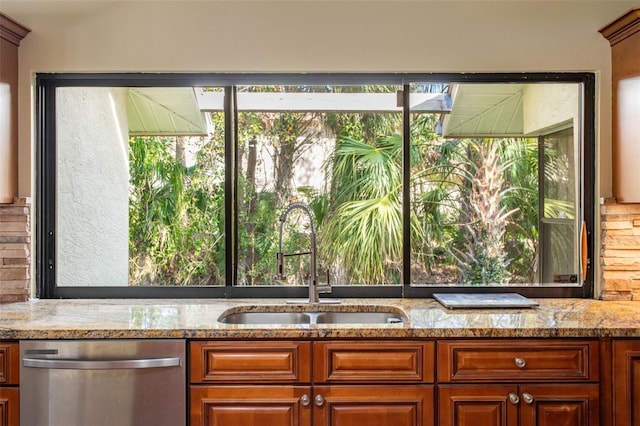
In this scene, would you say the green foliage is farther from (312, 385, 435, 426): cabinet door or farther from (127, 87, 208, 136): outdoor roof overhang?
(312, 385, 435, 426): cabinet door

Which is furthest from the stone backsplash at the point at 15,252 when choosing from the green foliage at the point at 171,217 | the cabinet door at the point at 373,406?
the cabinet door at the point at 373,406

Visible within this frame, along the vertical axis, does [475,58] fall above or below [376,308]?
above

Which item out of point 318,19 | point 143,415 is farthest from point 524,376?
point 318,19

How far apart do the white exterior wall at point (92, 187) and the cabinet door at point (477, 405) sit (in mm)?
1778

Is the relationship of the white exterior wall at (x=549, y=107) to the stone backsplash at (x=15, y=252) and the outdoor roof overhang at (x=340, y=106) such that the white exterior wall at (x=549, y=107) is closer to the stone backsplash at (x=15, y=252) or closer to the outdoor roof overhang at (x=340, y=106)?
the outdoor roof overhang at (x=340, y=106)

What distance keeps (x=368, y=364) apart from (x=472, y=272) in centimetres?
114

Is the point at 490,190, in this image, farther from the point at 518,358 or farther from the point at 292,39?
the point at 292,39

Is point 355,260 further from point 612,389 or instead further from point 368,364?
point 612,389

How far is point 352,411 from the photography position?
1.74 meters

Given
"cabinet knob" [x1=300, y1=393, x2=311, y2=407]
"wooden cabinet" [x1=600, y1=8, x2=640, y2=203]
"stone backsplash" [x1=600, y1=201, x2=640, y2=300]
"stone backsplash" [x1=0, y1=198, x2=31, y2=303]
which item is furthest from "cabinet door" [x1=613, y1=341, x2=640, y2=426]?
"stone backsplash" [x1=0, y1=198, x2=31, y2=303]

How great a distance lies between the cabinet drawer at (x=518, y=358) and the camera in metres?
1.74

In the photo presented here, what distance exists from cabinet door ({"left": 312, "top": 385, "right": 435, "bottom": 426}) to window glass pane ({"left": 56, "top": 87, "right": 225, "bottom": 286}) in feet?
3.12

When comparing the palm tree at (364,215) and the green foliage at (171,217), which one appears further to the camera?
the palm tree at (364,215)

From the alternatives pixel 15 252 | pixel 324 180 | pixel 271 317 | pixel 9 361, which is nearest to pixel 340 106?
pixel 324 180
